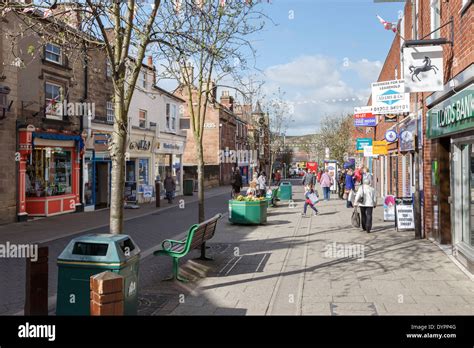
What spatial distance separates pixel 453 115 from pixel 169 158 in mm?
22778

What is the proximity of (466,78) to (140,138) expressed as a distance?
62.4ft

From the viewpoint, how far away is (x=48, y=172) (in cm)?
1753

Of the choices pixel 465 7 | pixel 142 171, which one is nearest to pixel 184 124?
pixel 142 171

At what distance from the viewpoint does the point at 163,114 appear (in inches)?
1103

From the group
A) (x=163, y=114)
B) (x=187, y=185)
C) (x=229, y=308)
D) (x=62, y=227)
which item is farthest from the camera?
(x=187, y=185)

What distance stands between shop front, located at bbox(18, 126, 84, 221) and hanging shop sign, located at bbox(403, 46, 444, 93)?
1231cm

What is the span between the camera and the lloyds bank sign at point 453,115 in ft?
23.8

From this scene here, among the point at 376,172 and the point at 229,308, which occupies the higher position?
the point at 376,172

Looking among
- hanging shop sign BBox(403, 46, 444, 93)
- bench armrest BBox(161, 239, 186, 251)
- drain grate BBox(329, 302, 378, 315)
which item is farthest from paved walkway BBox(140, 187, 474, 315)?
hanging shop sign BBox(403, 46, 444, 93)

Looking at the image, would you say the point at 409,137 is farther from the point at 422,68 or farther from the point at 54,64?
the point at 54,64

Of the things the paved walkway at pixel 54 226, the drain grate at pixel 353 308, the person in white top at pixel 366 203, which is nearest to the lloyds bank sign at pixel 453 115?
the person in white top at pixel 366 203

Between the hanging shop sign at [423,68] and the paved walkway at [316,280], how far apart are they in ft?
11.4

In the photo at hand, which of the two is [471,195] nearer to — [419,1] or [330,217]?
[419,1]
